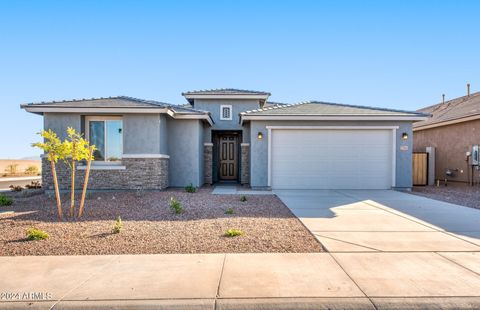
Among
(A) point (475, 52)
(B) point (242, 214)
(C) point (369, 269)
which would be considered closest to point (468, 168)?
(A) point (475, 52)

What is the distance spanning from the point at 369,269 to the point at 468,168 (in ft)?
48.3

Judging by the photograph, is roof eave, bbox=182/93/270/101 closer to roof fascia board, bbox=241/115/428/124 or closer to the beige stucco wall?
roof fascia board, bbox=241/115/428/124

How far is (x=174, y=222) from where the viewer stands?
22.1 ft

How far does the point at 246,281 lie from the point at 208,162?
11743 millimetres

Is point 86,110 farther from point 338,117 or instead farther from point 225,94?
point 338,117

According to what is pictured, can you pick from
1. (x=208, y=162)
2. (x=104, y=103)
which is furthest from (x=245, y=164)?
(x=104, y=103)

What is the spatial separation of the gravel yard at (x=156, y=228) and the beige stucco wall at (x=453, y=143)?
1220 cm

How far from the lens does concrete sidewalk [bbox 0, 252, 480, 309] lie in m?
3.18

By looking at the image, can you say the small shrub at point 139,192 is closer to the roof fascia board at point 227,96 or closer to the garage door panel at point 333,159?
the garage door panel at point 333,159

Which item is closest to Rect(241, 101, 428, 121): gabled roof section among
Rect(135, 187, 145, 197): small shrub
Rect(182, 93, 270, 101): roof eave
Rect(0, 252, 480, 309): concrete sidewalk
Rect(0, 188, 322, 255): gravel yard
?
Rect(182, 93, 270, 101): roof eave

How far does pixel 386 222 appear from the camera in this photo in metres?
6.83

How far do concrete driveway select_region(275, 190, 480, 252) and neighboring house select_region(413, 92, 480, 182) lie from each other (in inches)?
289

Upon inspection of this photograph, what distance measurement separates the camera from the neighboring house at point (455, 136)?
14820mm

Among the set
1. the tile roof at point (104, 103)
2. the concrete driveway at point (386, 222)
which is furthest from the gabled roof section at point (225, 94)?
the concrete driveway at point (386, 222)
